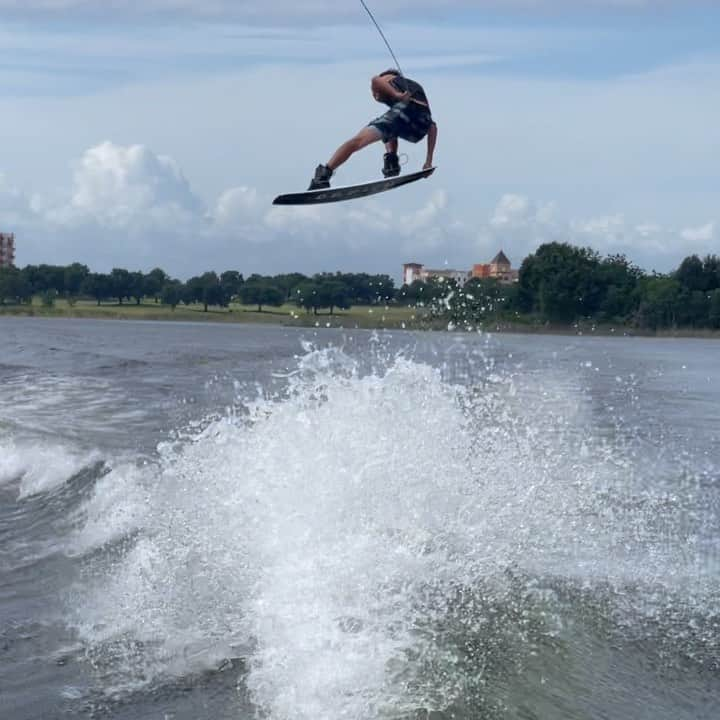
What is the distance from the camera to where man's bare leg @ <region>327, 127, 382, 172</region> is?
9.55 metres

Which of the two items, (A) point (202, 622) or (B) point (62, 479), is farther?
(B) point (62, 479)

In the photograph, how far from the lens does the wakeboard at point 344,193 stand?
1070cm

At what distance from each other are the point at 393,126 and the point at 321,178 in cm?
102

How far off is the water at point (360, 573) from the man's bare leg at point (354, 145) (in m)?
2.50

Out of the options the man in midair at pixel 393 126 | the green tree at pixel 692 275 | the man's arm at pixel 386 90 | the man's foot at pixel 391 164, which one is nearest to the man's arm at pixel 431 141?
the man in midair at pixel 393 126

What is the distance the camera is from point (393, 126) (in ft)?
30.7

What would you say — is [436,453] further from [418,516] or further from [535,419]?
[535,419]

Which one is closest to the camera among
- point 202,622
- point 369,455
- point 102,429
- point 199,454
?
point 202,622

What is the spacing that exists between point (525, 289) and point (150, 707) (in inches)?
2990

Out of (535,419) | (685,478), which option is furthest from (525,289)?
(685,478)

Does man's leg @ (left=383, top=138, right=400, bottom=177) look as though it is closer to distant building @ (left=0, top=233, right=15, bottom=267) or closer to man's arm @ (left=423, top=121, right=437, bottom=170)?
man's arm @ (left=423, top=121, right=437, bottom=170)

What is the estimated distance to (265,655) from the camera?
7.12 m

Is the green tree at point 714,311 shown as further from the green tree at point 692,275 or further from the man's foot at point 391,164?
the man's foot at point 391,164

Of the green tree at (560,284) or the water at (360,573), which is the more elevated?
the green tree at (560,284)
